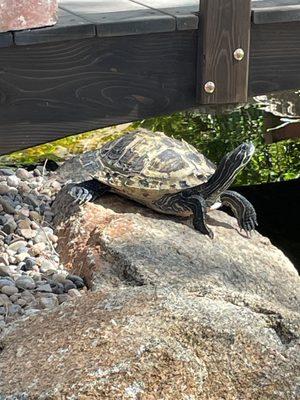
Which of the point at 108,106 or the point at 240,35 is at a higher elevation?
the point at 240,35

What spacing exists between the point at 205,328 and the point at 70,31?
1040 millimetres

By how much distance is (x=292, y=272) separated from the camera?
3.94m

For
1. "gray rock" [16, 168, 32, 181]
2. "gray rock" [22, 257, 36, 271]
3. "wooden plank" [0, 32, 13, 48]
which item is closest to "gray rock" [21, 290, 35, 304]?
"gray rock" [22, 257, 36, 271]

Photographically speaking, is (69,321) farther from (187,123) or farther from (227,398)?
(187,123)

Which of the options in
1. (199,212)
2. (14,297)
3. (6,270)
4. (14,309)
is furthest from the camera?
(199,212)

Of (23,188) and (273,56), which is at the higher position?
(273,56)

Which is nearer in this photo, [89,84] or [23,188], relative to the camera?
[89,84]

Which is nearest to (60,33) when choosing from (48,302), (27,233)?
(48,302)

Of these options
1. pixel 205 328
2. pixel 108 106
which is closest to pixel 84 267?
pixel 108 106

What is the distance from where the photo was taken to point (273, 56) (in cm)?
311

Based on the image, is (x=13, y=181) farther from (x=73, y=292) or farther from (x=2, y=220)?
(x=73, y=292)

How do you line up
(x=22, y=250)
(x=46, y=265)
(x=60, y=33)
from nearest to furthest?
(x=60, y=33) < (x=46, y=265) < (x=22, y=250)

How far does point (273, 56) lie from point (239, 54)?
0.16 metres

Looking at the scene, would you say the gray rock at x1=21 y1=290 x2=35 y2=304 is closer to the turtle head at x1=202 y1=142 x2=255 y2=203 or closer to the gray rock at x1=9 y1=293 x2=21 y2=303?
the gray rock at x1=9 y1=293 x2=21 y2=303
